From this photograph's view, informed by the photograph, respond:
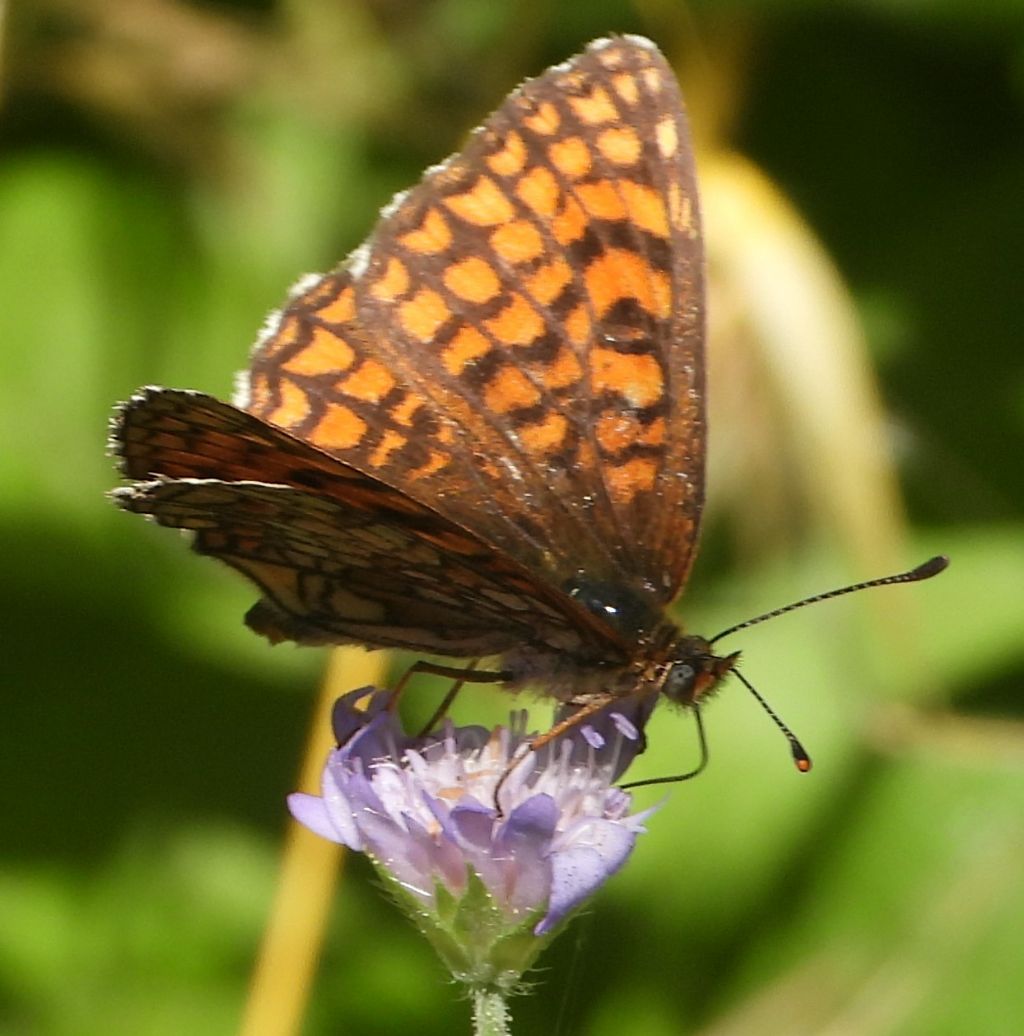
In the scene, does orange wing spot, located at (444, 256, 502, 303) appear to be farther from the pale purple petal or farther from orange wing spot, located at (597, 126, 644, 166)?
the pale purple petal

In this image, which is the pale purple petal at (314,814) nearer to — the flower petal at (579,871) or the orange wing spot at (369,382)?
the flower petal at (579,871)

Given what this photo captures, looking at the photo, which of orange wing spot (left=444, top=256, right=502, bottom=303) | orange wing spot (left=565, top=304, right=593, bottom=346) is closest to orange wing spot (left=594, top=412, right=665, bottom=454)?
orange wing spot (left=565, top=304, right=593, bottom=346)

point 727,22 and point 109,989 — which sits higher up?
point 727,22

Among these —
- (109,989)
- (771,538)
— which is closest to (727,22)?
(771,538)

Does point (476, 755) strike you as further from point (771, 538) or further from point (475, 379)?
point (771, 538)

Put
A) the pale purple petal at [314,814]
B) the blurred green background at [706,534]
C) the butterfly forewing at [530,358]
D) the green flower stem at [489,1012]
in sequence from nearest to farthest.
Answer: the green flower stem at [489,1012] < the pale purple petal at [314,814] < the butterfly forewing at [530,358] < the blurred green background at [706,534]

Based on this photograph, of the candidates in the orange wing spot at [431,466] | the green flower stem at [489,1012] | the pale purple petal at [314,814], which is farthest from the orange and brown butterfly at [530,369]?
the green flower stem at [489,1012]
